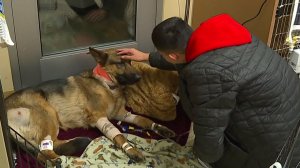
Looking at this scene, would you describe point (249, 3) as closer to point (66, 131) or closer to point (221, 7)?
point (221, 7)

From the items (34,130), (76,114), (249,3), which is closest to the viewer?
(34,130)

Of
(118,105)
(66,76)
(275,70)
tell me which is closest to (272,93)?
(275,70)

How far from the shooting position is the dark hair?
1604 mm

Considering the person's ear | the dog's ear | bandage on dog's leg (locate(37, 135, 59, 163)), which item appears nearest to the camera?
the person's ear

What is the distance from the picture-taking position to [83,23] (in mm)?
2629

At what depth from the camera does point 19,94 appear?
84.3 inches

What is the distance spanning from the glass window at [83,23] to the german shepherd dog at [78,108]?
1.06 feet

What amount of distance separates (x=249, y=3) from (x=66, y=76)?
131 centimetres

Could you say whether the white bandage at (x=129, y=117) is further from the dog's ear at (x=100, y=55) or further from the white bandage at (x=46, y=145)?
the white bandage at (x=46, y=145)

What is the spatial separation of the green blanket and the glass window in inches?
31.2

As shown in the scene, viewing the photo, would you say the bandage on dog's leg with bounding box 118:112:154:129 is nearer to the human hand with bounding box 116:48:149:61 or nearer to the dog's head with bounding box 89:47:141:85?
the dog's head with bounding box 89:47:141:85

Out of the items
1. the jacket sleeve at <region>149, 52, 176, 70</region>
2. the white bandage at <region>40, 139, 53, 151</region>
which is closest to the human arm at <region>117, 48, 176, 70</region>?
the jacket sleeve at <region>149, 52, 176, 70</region>

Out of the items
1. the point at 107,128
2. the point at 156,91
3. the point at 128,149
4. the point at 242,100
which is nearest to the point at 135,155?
the point at 128,149

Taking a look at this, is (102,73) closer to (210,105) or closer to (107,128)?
(107,128)
